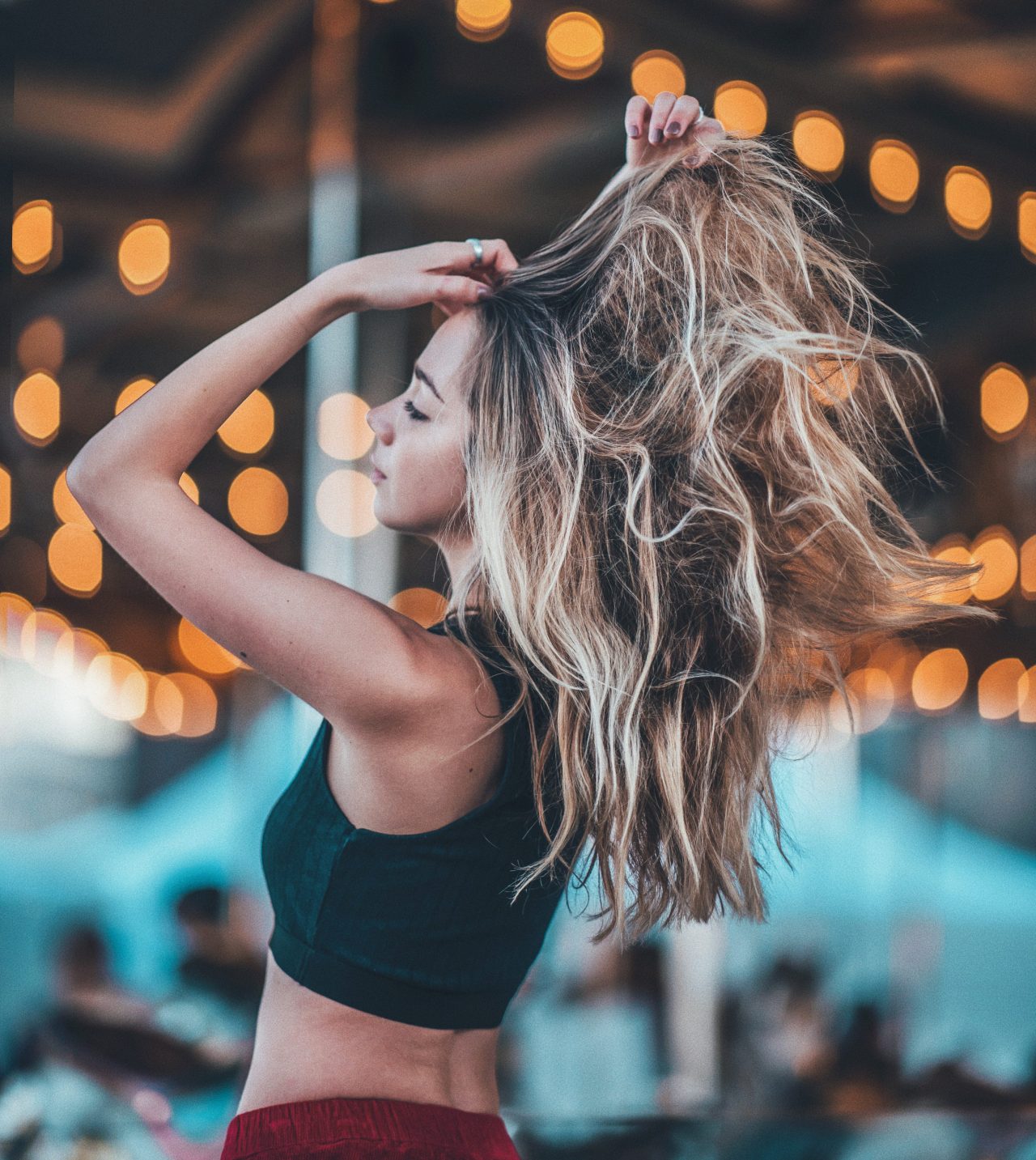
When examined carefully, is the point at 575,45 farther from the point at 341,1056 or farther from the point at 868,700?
the point at 868,700

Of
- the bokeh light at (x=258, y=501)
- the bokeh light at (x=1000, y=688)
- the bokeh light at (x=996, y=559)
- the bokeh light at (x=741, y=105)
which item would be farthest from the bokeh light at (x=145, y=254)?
the bokeh light at (x=1000, y=688)

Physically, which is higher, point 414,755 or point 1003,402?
point 1003,402

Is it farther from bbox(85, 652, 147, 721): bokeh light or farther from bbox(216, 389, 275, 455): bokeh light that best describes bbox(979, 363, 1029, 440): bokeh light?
bbox(85, 652, 147, 721): bokeh light

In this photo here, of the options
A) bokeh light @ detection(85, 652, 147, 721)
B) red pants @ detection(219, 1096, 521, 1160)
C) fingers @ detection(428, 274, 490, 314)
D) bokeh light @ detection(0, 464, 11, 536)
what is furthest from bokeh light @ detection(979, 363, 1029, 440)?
bokeh light @ detection(85, 652, 147, 721)

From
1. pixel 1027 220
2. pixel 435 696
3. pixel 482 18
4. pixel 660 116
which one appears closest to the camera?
pixel 435 696

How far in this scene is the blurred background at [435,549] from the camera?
2785 millimetres

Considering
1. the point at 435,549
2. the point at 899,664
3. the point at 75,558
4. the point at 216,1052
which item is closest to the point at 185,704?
the point at 75,558

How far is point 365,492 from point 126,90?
1.44 meters

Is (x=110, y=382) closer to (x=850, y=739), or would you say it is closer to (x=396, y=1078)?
(x=850, y=739)

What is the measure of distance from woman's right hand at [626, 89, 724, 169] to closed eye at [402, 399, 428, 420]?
0.36m

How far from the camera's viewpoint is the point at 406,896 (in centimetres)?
98

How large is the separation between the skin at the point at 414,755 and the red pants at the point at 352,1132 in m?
0.01

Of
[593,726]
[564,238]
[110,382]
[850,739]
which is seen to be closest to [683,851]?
[593,726]

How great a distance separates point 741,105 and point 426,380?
6.87ft
